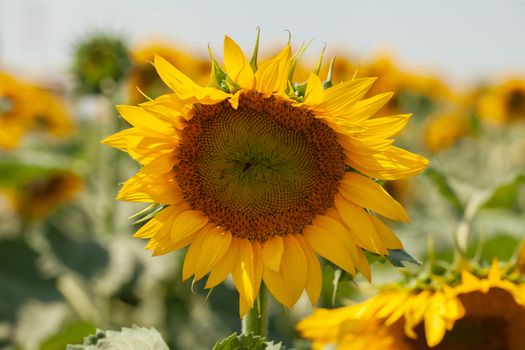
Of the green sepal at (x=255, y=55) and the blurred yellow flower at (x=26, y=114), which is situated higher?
the green sepal at (x=255, y=55)

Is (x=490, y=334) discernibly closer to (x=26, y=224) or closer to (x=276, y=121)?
(x=276, y=121)

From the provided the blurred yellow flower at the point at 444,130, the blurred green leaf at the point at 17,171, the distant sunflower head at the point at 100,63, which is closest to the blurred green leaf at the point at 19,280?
the blurred green leaf at the point at 17,171

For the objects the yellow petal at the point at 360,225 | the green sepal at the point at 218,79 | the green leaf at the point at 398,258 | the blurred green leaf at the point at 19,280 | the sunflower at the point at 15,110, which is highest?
the green sepal at the point at 218,79

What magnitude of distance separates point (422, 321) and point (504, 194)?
881 mm

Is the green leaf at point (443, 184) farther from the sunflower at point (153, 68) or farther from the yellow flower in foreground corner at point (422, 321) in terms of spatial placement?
the sunflower at point (153, 68)

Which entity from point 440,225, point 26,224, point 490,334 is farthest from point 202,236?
point 26,224

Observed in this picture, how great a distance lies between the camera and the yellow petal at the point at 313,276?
1.50 m

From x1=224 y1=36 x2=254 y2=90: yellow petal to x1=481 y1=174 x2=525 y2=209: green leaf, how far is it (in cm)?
118

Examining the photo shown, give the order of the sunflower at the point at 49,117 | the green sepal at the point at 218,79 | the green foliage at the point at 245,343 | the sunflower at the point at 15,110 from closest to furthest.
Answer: the green foliage at the point at 245,343 → the green sepal at the point at 218,79 → the sunflower at the point at 15,110 → the sunflower at the point at 49,117

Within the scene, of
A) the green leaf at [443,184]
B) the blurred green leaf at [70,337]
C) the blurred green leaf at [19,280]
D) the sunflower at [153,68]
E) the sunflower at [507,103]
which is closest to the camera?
the green leaf at [443,184]

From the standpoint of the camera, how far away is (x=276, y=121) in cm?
158

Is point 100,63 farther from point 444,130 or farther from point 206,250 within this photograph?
point 444,130

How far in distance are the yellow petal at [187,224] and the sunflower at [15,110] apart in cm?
286

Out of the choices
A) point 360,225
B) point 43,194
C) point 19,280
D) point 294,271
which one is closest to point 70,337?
point 294,271
